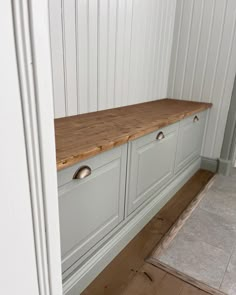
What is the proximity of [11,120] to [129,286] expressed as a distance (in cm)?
120

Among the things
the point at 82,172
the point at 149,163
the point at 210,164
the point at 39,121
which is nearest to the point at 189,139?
the point at 210,164

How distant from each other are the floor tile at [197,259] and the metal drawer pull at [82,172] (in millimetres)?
805

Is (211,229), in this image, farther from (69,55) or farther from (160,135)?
(69,55)

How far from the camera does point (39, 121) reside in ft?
1.58

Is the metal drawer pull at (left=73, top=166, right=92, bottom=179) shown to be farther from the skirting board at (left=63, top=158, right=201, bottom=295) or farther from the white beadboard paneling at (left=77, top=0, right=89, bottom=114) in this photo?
the white beadboard paneling at (left=77, top=0, right=89, bottom=114)

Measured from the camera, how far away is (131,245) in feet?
5.26

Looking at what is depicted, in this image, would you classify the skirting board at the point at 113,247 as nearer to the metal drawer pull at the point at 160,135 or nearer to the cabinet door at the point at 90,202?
the cabinet door at the point at 90,202

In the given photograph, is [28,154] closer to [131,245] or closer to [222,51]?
[131,245]

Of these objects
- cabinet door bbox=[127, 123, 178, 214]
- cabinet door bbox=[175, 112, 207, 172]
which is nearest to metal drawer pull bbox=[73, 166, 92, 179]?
cabinet door bbox=[127, 123, 178, 214]

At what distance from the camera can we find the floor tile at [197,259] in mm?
1393

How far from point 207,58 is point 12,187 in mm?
2602

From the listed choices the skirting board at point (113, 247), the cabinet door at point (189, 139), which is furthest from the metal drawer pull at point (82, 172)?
the cabinet door at point (189, 139)

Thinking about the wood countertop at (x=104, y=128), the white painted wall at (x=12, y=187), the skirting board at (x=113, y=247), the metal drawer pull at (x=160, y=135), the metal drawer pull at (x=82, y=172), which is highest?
the white painted wall at (x=12, y=187)

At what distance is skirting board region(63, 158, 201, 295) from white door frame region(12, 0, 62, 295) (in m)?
0.65
